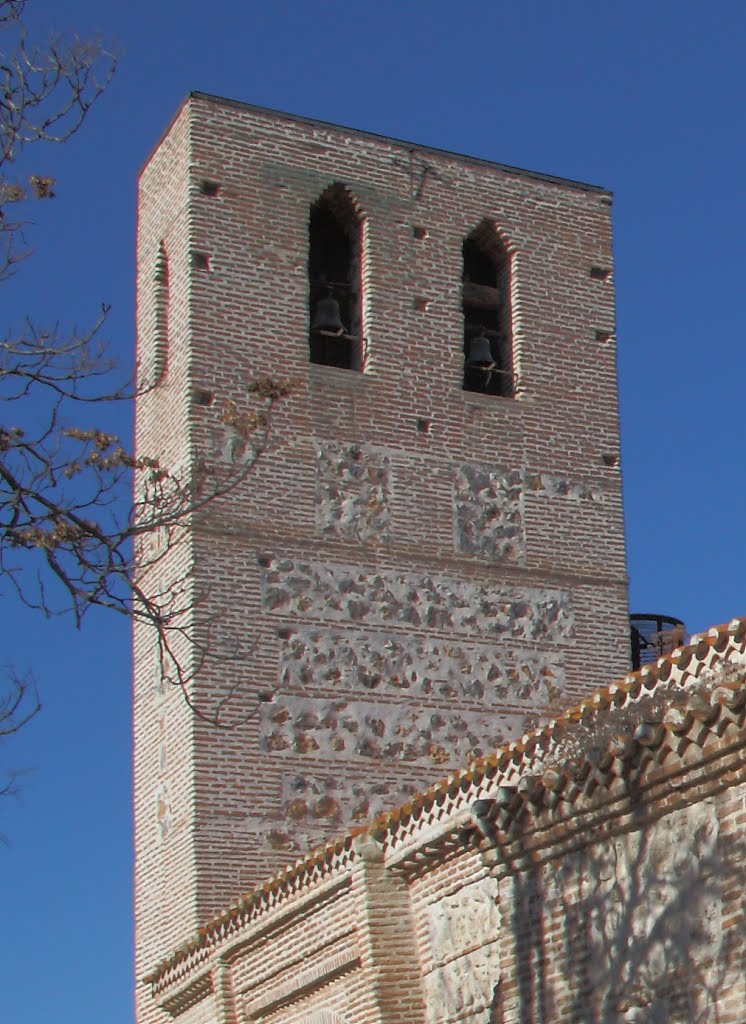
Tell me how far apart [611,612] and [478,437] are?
6.31ft

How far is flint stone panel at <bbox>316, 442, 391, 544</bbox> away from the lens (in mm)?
17031

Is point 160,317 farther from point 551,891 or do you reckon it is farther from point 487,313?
point 551,891

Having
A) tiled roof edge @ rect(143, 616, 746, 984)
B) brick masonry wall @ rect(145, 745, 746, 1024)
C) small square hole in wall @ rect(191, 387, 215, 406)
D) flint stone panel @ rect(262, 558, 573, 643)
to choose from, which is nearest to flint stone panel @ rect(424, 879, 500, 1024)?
brick masonry wall @ rect(145, 745, 746, 1024)

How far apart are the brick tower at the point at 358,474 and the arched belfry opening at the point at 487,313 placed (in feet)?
0.08

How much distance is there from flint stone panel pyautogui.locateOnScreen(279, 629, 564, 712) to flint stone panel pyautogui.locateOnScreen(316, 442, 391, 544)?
94 centimetres

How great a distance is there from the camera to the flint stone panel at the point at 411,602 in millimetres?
16641

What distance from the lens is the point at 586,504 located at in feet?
59.3

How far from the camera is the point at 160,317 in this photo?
59.3ft

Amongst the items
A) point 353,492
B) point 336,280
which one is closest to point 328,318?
point 336,280

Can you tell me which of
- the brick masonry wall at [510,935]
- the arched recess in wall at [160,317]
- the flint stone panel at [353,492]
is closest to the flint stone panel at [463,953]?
the brick masonry wall at [510,935]

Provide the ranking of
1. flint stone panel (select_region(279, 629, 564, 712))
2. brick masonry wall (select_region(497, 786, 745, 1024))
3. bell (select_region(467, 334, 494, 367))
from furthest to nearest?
bell (select_region(467, 334, 494, 367)), flint stone panel (select_region(279, 629, 564, 712)), brick masonry wall (select_region(497, 786, 745, 1024))

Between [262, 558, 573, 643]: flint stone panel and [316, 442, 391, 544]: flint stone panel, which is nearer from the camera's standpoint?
[262, 558, 573, 643]: flint stone panel

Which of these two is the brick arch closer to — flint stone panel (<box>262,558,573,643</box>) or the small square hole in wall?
the small square hole in wall

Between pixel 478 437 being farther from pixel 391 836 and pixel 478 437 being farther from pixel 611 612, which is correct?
pixel 391 836
